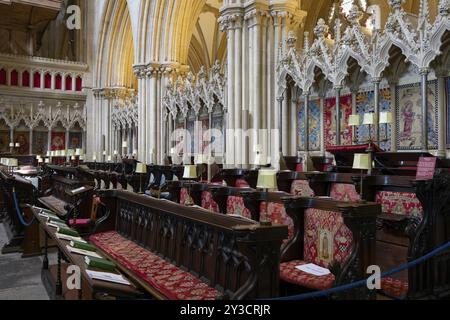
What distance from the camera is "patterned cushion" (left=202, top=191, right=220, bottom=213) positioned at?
5.64 m

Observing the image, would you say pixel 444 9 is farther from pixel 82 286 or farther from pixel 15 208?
pixel 15 208

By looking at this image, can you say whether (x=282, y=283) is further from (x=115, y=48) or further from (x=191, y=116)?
(x=115, y=48)

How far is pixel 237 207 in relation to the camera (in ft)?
16.5

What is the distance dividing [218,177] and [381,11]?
10.0 m

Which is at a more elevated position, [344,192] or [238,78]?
[238,78]

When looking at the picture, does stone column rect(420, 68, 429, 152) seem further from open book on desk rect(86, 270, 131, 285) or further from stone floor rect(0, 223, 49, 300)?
stone floor rect(0, 223, 49, 300)

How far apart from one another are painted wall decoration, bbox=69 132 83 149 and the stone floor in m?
17.8

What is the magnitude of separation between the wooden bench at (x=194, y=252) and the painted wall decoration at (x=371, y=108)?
5.86 m

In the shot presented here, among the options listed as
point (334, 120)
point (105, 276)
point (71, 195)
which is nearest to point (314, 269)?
point (105, 276)

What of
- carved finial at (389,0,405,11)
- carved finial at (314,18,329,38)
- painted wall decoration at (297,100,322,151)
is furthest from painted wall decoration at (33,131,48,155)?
carved finial at (389,0,405,11)

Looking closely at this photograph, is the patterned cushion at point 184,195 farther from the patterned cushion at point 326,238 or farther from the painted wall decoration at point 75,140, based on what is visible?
the painted wall decoration at point 75,140

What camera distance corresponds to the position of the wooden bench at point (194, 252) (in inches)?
96.0

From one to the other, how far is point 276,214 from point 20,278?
133 inches

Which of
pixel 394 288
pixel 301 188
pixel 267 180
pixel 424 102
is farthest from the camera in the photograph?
pixel 424 102
